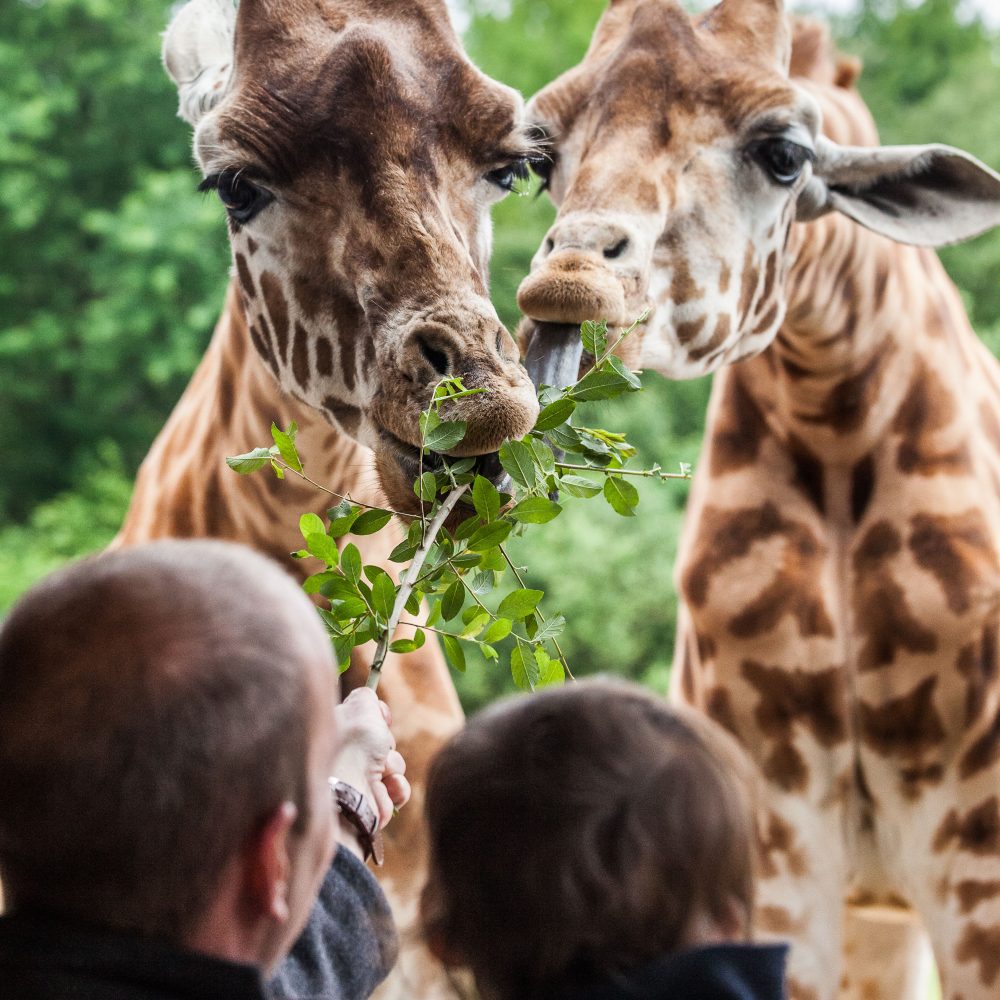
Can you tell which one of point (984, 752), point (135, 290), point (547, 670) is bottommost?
point (135, 290)

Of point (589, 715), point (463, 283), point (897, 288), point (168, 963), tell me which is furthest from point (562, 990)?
point (897, 288)

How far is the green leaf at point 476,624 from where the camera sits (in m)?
2.24

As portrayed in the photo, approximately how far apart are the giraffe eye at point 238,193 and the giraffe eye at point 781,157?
1177 mm

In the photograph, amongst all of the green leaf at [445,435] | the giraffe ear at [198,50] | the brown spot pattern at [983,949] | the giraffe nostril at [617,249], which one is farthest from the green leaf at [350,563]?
the brown spot pattern at [983,949]

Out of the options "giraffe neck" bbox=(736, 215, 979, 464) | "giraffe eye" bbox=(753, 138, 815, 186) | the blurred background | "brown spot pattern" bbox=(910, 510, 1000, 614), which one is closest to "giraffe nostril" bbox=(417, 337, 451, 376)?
"giraffe eye" bbox=(753, 138, 815, 186)

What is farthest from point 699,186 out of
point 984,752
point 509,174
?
point 984,752

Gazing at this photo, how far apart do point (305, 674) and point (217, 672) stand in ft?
0.31

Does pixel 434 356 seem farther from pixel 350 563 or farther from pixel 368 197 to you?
pixel 350 563

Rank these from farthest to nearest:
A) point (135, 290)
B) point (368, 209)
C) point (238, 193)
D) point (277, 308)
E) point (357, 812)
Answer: point (135, 290), point (277, 308), point (238, 193), point (368, 209), point (357, 812)

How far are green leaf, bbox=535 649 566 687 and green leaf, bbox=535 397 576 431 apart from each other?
0.37 m

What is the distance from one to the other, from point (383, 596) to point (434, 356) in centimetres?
53

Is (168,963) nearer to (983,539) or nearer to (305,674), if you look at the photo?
(305,674)

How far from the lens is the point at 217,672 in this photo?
142cm

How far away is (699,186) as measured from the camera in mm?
3250
